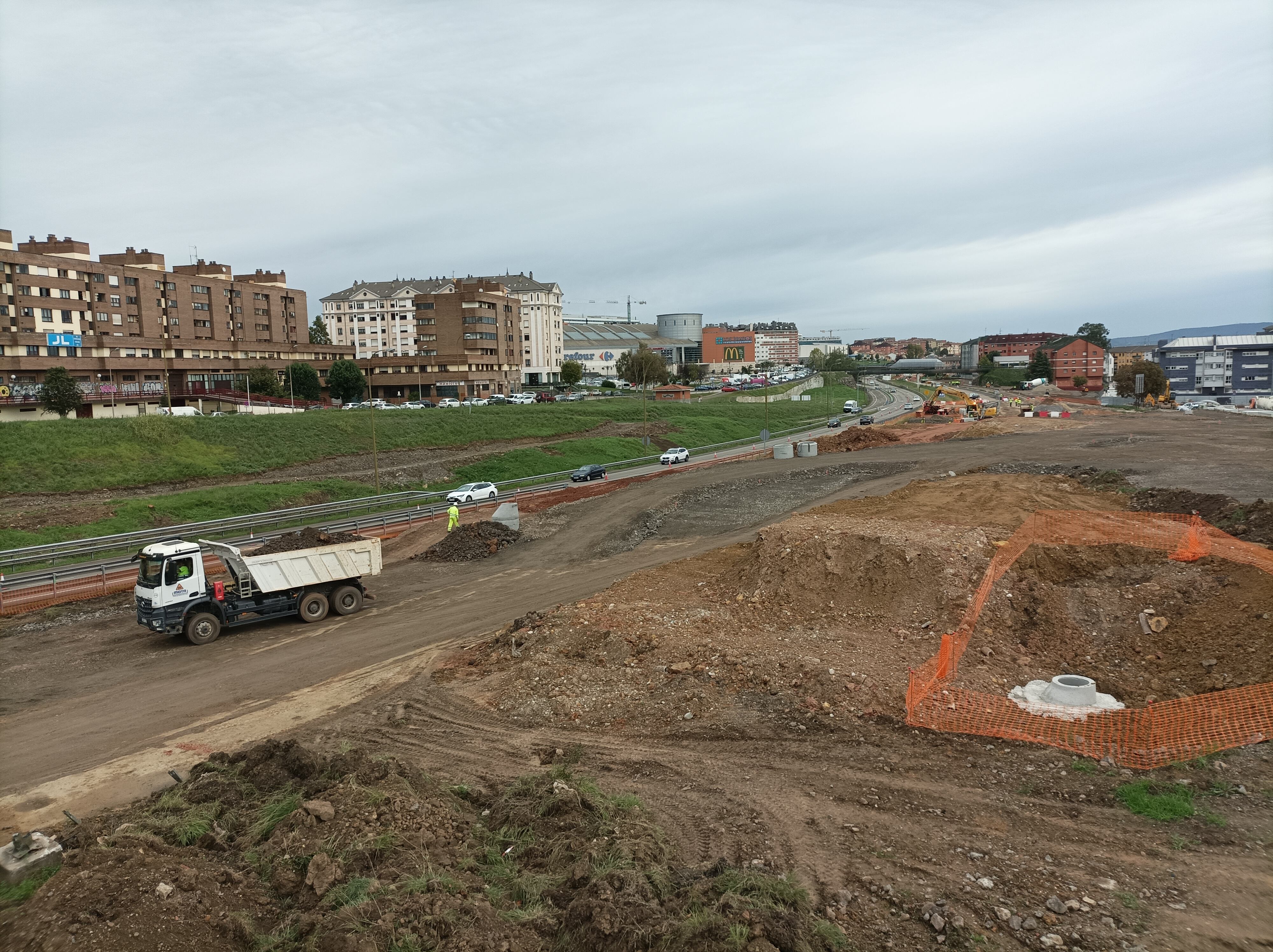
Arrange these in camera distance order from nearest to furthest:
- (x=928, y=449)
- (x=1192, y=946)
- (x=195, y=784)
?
(x=1192, y=946), (x=195, y=784), (x=928, y=449)

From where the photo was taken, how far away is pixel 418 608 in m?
23.0

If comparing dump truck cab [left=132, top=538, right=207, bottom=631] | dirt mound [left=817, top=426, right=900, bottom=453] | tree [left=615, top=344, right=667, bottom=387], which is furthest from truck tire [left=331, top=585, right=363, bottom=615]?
tree [left=615, top=344, right=667, bottom=387]

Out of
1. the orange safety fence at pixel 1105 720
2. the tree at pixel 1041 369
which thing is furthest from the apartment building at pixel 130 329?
the tree at pixel 1041 369

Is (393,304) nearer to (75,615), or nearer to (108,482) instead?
(108,482)

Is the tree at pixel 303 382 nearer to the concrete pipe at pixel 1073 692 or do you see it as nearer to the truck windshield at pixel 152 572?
the truck windshield at pixel 152 572

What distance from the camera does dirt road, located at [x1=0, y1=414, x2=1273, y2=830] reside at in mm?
13781

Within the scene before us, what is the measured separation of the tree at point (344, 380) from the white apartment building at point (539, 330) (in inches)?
1818

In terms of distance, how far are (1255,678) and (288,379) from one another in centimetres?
9080

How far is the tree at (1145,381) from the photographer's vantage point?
11481 cm

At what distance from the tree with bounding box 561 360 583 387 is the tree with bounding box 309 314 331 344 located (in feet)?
154

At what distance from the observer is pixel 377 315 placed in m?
134

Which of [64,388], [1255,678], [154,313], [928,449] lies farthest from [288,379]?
[1255,678]

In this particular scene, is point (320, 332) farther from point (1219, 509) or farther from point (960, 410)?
point (1219, 509)

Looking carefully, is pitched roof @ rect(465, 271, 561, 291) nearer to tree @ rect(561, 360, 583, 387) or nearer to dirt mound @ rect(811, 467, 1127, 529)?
tree @ rect(561, 360, 583, 387)
